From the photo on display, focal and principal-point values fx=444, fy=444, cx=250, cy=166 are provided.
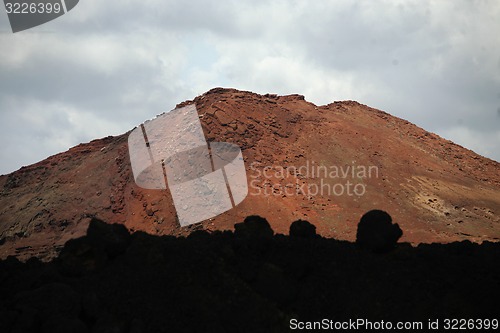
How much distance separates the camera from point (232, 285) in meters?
10.9

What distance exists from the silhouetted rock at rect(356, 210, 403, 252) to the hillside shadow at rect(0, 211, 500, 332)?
98mm

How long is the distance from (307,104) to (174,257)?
4039 centimetres

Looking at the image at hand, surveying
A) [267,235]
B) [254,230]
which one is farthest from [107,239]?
[267,235]

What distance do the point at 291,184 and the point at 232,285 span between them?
947 inches

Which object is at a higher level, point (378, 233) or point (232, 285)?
point (378, 233)

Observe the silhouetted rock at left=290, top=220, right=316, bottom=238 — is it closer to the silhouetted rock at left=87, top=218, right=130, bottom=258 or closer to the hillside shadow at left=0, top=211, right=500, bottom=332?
the hillside shadow at left=0, top=211, right=500, bottom=332

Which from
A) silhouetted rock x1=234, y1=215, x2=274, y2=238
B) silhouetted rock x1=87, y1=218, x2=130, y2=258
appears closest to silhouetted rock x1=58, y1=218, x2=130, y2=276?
silhouetted rock x1=87, y1=218, x2=130, y2=258

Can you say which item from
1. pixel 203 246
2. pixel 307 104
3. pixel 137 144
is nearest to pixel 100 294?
pixel 203 246

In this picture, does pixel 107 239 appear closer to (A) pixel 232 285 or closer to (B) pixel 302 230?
(A) pixel 232 285

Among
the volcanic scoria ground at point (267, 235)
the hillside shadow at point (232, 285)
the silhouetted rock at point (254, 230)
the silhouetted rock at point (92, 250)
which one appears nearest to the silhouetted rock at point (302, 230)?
the volcanic scoria ground at point (267, 235)

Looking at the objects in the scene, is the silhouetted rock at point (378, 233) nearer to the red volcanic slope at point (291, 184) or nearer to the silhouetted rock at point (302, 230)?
the silhouetted rock at point (302, 230)

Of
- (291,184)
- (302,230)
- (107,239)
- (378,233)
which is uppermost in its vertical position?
(107,239)

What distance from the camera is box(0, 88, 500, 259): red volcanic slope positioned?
31938 millimetres

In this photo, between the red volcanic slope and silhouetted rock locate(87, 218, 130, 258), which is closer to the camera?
silhouetted rock locate(87, 218, 130, 258)
